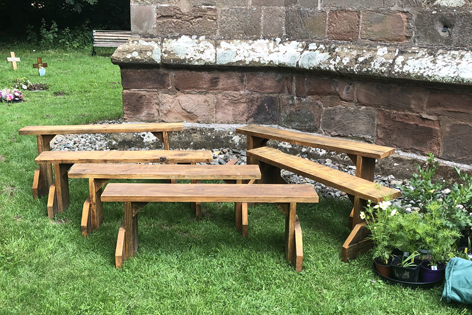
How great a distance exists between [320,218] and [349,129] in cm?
128

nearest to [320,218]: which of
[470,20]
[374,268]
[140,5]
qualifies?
[374,268]

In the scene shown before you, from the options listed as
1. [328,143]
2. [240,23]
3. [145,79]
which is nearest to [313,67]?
[240,23]

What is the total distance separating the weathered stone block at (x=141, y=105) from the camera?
5070mm

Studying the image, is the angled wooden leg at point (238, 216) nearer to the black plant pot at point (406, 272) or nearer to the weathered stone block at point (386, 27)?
the black plant pot at point (406, 272)

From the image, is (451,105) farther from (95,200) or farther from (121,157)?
(95,200)

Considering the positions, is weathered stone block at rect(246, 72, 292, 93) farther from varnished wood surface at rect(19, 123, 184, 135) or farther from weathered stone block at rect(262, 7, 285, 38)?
varnished wood surface at rect(19, 123, 184, 135)

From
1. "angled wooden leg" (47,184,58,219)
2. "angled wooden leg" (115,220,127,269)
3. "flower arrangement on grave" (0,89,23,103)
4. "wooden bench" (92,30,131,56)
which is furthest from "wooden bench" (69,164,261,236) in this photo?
"wooden bench" (92,30,131,56)

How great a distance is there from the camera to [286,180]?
180 inches

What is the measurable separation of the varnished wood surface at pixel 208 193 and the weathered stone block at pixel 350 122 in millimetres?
1699

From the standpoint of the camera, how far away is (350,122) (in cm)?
463

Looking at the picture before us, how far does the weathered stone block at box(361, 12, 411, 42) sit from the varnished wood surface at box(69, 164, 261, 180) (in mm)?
1918

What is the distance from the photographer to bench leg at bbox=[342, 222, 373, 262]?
9.95ft

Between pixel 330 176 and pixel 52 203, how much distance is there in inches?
84.5

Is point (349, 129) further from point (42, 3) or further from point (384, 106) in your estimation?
point (42, 3)
